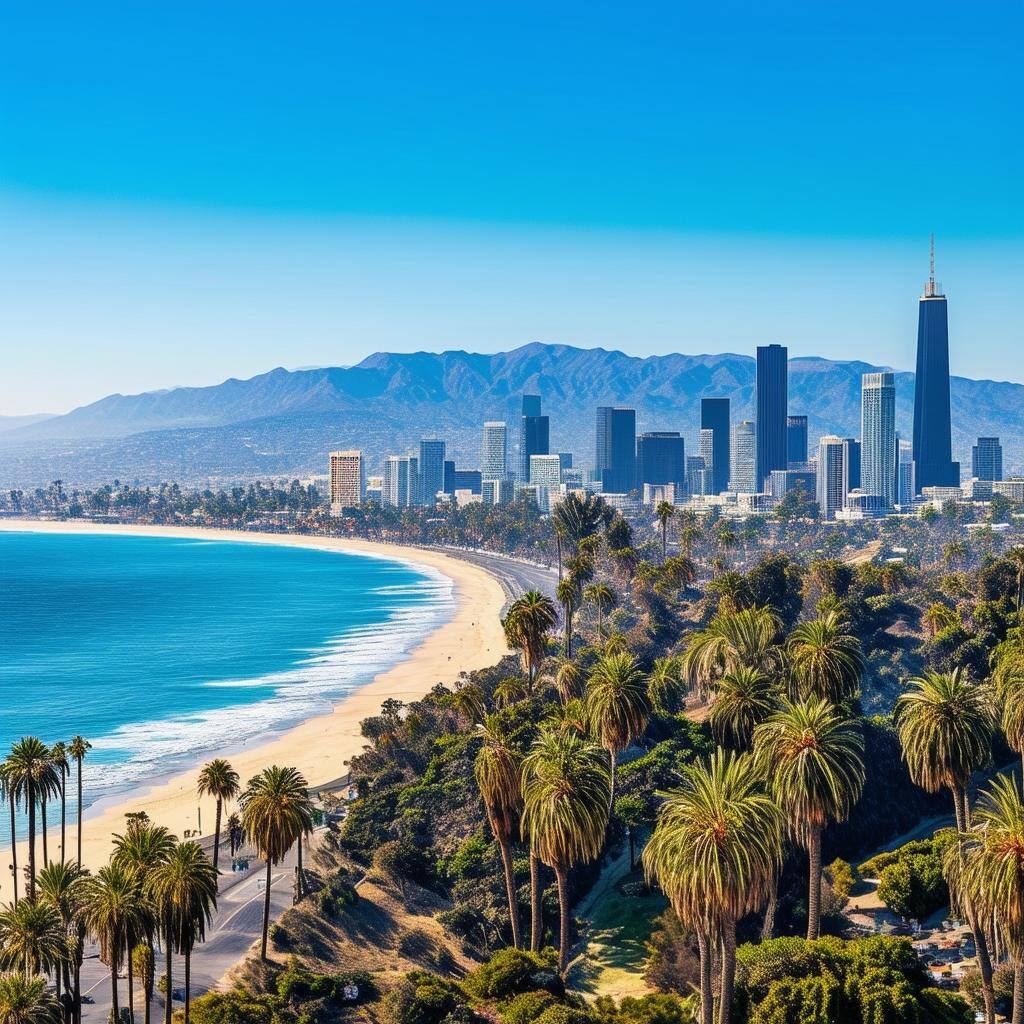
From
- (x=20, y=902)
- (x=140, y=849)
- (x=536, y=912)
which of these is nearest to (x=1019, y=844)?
(x=536, y=912)

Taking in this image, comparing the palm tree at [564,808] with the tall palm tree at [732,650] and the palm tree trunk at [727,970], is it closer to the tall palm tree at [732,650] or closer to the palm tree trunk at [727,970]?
the palm tree trunk at [727,970]

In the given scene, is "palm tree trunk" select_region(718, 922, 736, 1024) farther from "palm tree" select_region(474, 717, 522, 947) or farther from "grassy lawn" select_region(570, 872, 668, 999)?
"palm tree" select_region(474, 717, 522, 947)

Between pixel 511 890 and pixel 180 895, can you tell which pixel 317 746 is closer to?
pixel 511 890

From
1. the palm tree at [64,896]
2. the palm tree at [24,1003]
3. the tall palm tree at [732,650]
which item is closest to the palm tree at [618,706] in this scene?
the tall palm tree at [732,650]

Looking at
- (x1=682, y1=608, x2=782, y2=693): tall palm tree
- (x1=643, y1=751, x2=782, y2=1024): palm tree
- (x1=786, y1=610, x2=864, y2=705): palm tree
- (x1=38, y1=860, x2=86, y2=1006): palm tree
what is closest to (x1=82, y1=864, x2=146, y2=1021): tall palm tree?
(x1=38, y1=860, x2=86, y2=1006): palm tree

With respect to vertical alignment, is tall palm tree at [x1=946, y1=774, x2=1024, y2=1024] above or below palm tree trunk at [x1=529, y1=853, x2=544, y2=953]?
above
